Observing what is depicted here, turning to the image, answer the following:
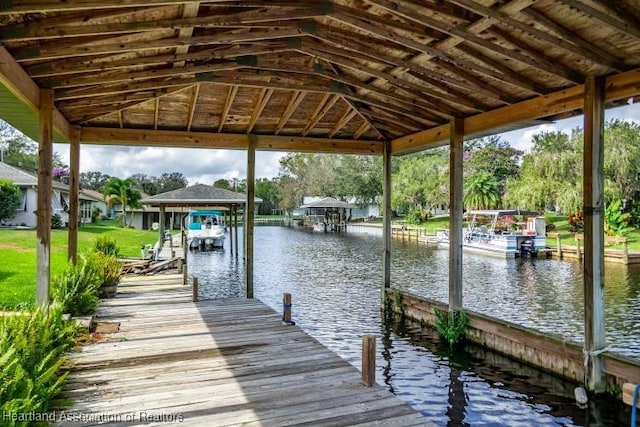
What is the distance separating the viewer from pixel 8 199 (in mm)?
22375

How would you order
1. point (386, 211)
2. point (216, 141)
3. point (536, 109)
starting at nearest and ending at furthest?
point (536, 109) < point (216, 141) < point (386, 211)

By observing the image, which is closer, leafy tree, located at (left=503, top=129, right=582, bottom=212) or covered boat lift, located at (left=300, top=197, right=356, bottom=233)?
leafy tree, located at (left=503, top=129, right=582, bottom=212)

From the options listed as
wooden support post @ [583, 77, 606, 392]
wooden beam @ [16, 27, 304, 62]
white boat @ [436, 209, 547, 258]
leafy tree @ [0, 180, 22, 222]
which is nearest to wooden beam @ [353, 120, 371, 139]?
wooden beam @ [16, 27, 304, 62]

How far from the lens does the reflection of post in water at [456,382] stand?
5027mm

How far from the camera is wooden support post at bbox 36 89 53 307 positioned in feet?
16.4

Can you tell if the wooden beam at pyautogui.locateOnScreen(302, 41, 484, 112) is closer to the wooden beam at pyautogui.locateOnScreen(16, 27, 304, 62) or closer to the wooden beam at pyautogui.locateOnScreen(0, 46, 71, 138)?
the wooden beam at pyautogui.locateOnScreen(16, 27, 304, 62)

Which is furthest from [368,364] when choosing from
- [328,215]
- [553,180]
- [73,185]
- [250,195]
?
[328,215]

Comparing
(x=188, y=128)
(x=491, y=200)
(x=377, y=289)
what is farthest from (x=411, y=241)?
(x=188, y=128)

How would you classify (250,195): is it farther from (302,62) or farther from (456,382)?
(456,382)

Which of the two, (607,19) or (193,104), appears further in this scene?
(193,104)

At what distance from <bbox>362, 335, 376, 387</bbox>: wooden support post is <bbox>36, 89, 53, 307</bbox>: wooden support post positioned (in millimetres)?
3522

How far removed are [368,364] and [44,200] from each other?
13.1 ft

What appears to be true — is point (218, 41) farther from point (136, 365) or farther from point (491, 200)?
point (491, 200)

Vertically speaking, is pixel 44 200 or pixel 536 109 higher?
pixel 536 109
